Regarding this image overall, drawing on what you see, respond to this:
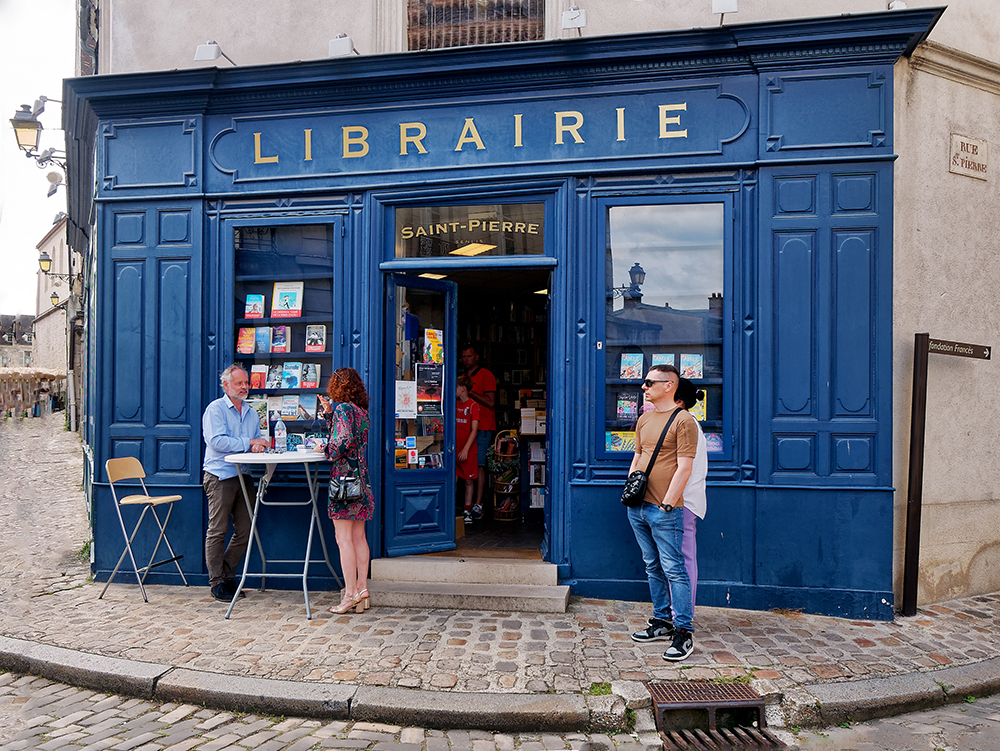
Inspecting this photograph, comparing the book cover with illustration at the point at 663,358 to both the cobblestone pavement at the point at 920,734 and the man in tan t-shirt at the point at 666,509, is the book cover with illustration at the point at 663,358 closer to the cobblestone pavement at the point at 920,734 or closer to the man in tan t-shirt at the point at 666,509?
the man in tan t-shirt at the point at 666,509

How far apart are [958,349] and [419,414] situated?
455 cm

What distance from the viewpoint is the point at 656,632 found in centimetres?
502

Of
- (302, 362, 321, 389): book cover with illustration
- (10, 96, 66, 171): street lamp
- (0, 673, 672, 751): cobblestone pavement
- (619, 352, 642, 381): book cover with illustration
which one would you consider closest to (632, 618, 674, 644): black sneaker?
Result: (0, 673, 672, 751): cobblestone pavement

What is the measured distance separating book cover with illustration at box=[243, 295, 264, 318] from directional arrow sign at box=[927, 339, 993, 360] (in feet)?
18.5

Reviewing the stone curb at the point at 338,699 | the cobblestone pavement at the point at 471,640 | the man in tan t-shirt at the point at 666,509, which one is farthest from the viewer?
the man in tan t-shirt at the point at 666,509

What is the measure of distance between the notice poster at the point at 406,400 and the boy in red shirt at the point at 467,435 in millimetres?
1515

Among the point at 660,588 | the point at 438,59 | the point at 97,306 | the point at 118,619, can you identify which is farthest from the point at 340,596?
the point at 438,59

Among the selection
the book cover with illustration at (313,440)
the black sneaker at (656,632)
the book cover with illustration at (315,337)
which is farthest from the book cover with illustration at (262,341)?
the black sneaker at (656,632)

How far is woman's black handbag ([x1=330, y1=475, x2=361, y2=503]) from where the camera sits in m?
5.45

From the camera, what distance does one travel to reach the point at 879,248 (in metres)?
5.69

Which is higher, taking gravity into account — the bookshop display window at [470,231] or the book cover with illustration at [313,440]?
the bookshop display window at [470,231]

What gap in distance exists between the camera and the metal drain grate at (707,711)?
3945 millimetres

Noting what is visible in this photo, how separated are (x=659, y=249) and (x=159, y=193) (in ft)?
14.8

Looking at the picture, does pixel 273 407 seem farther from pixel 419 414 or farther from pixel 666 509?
pixel 666 509
